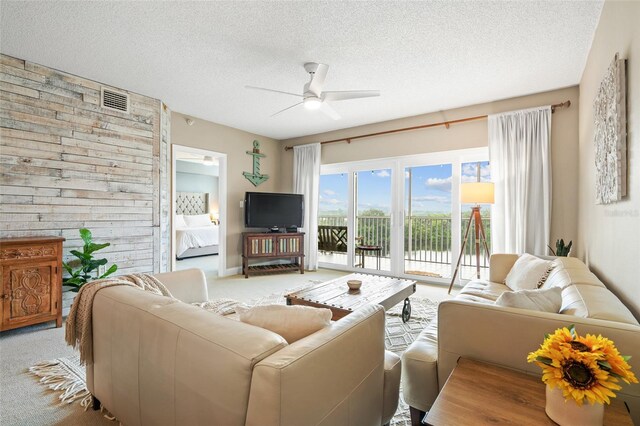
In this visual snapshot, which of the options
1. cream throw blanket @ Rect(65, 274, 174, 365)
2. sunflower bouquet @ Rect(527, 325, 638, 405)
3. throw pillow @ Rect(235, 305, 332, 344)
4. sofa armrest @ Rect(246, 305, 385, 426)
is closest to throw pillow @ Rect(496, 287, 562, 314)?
sunflower bouquet @ Rect(527, 325, 638, 405)

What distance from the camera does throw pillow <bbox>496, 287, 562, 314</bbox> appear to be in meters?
1.38

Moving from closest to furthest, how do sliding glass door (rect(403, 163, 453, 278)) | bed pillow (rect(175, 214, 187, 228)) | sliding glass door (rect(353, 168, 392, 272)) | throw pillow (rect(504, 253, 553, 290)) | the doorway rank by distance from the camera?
throw pillow (rect(504, 253, 553, 290)) < sliding glass door (rect(403, 163, 453, 278)) < sliding glass door (rect(353, 168, 392, 272)) < the doorway < bed pillow (rect(175, 214, 187, 228))

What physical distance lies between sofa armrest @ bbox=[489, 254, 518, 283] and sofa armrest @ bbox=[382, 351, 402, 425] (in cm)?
211

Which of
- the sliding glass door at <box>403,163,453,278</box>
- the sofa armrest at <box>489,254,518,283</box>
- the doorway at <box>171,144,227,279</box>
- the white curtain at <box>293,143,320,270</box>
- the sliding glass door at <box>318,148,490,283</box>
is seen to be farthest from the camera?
the white curtain at <box>293,143,320,270</box>

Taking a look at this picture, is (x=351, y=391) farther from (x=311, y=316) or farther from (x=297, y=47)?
(x=297, y=47)

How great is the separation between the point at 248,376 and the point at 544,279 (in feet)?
8.12

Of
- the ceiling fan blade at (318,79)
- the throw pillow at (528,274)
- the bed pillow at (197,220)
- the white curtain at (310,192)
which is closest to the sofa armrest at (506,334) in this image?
the throw pillow at (528,274)

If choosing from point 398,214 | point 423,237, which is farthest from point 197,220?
point 423,237

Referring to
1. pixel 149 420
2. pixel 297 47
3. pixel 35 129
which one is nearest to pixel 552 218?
pixel 297 47

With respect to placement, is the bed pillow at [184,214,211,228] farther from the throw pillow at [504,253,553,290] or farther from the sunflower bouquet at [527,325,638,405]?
the sunflower bouquet at [527,325,638,405]

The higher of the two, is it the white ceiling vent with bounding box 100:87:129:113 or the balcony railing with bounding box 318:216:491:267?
the white ceiling vent with bounding box 100:87:129:113

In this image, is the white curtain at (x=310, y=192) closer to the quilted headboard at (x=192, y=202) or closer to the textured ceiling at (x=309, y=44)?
the textured ceiling at (x=309, y=44)

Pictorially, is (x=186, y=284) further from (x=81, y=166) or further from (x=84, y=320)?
(x=81, y=166)

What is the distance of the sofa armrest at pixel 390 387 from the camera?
4.78 feet
